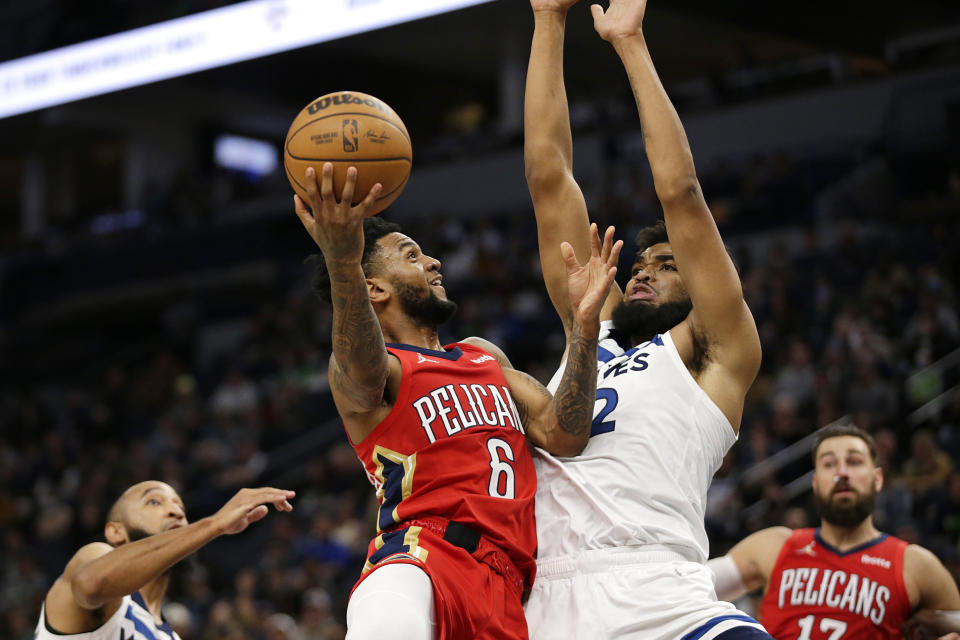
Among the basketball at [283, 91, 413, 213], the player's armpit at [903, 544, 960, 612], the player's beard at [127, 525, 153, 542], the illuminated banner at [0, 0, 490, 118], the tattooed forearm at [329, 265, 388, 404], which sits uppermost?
the illuminated banner at [0, 0, 490, 118]

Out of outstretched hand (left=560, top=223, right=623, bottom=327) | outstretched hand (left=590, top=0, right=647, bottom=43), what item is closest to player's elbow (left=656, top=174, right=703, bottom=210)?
outstretched hand (left=560, top=223, right=623, bottom=327)

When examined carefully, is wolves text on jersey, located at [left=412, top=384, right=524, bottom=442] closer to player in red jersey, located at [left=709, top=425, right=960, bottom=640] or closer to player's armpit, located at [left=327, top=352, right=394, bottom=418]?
player's armpit, located at [left=327, top=352, right=394, bottom=418]

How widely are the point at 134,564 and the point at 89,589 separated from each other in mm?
227

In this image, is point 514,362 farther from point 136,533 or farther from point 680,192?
point 680,192

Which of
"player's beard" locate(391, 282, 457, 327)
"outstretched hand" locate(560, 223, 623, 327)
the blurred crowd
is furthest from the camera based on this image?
the blurred crowd

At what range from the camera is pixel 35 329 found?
77.2 ft

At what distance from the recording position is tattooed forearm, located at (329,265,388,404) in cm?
346

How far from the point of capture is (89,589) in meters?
4.33

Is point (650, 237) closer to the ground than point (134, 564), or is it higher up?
higher up

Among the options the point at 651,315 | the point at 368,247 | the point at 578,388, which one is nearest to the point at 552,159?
the point at 651,315

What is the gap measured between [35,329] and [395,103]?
8803 mm

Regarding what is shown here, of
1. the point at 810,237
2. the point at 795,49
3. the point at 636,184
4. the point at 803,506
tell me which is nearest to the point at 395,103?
the point at 795,49

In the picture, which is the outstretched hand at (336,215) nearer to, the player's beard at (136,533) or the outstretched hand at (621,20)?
the outstretched hand at (621,20)

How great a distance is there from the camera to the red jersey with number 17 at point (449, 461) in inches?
150
